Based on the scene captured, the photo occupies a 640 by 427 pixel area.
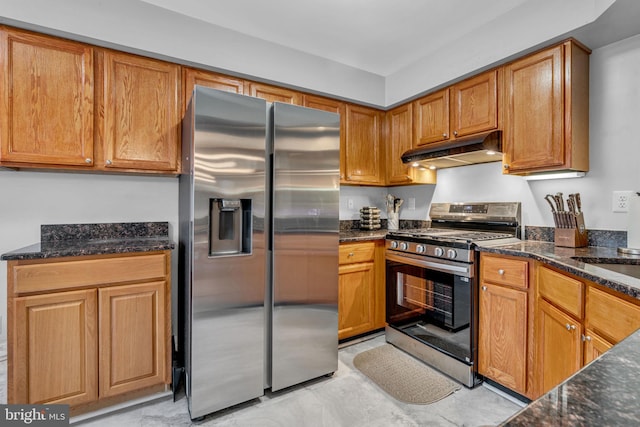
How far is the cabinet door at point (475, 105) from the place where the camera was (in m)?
2.33

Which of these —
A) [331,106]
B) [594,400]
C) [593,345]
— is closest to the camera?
[594,400]

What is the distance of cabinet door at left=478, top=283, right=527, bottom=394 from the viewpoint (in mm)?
1861

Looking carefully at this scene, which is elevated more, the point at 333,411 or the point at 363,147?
the point at 363,147

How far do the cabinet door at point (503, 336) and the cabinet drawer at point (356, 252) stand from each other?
944mm

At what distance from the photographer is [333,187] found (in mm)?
2207

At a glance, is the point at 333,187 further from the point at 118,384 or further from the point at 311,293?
the point at 118,384

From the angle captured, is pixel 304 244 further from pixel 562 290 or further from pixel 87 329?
pixel 562 290

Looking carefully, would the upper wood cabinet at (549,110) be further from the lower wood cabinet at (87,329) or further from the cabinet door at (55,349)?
the cabinet door at (55,349)

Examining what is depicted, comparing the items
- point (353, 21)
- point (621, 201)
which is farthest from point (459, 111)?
point (621, 201)

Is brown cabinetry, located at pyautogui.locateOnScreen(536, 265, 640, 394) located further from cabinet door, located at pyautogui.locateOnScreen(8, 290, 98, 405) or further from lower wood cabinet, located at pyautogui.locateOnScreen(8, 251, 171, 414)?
cabinet door, located at pyautogui.locateOnScreen(8, 290, 98, 405)

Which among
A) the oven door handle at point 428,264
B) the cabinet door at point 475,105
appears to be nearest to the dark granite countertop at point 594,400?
the oven door handle at point 428,264

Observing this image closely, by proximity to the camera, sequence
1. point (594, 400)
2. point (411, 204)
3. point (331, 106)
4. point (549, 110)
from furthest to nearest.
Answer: point (411, 204) → point (331, 106) → point (549, 110) → point (594, 400)

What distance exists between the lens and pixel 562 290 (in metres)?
1.57

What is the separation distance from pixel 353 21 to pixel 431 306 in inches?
86.0
